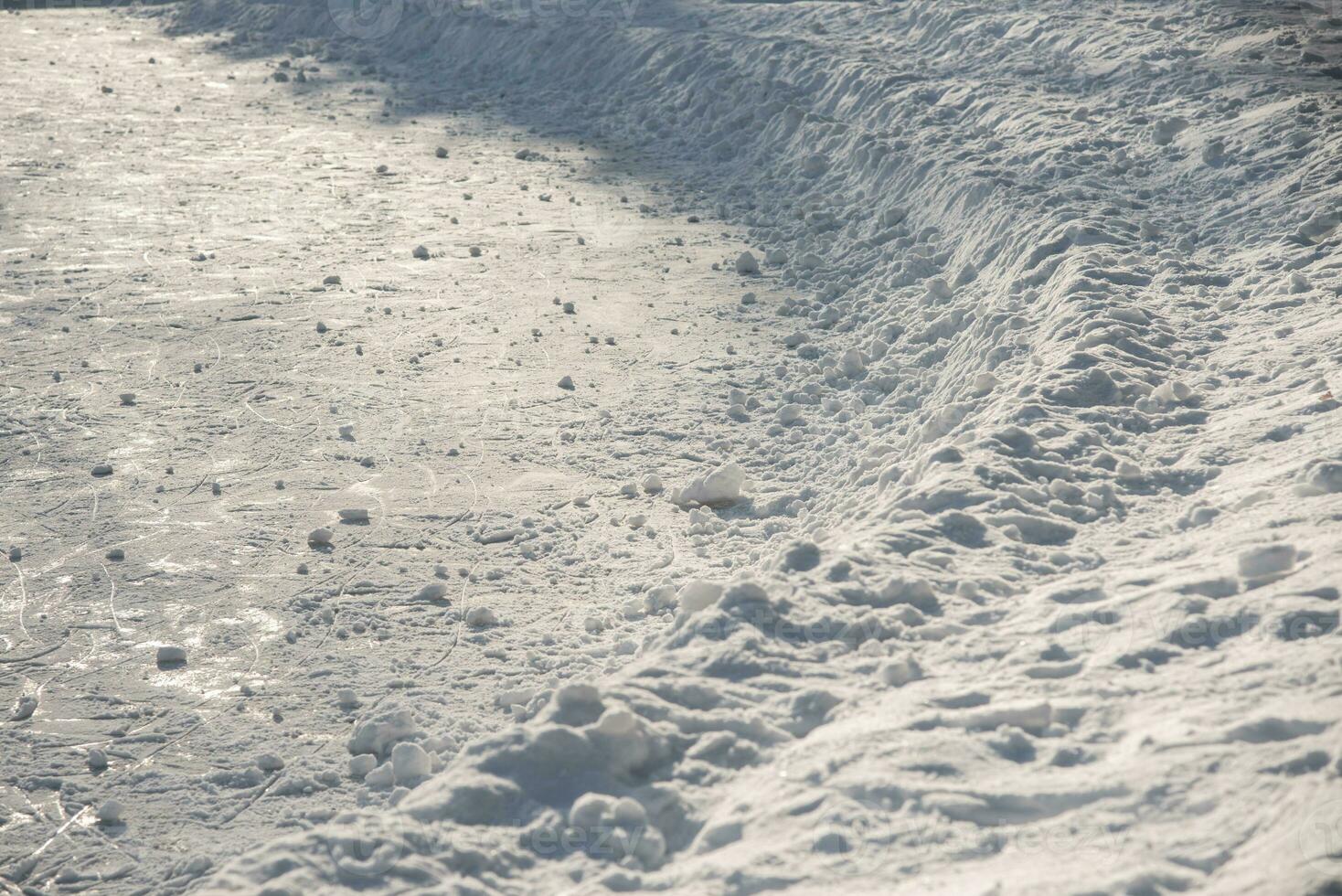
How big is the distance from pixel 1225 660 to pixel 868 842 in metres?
1.03

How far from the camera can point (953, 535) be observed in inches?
150

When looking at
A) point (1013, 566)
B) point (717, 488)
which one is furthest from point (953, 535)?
point (717, 488)

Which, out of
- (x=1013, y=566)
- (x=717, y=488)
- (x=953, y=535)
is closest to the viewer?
(x=1013, y=566)

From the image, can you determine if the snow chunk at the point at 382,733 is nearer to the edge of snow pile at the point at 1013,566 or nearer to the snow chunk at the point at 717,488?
the edge of snow pile at the point at 1013,566

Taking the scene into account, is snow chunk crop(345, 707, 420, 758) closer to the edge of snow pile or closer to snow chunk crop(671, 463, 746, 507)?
the edge of snow pile

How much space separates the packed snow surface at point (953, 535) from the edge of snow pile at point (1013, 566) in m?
0.01

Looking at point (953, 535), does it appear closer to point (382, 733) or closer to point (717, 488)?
point (717, 488)

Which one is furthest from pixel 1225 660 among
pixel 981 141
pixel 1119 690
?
pixel 981 141

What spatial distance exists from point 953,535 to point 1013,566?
23cm

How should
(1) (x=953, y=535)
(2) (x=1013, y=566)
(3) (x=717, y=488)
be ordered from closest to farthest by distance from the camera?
(2) (x=1013, y=566), (1) (x=953, y=535), (3) (x=717, y=488)

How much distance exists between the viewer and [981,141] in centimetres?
759

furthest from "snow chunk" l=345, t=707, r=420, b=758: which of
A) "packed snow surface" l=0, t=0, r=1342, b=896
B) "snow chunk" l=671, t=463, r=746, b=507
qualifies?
"snow chunk" l=671, t=463, r=746, b=507

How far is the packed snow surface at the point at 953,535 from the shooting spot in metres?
2.61

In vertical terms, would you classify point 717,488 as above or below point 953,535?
below
